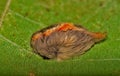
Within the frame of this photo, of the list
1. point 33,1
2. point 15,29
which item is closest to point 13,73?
point 15,29

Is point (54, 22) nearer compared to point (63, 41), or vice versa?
point (63, 41)

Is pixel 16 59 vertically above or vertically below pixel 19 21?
below

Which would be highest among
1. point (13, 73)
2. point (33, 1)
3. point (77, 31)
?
point (33, 1)

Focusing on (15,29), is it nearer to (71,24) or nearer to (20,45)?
(20,45)
